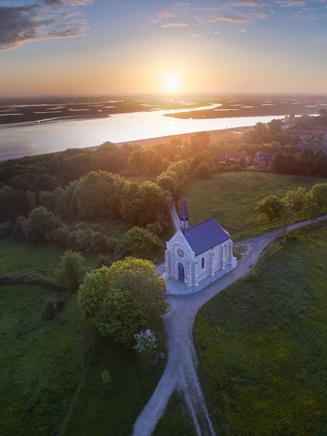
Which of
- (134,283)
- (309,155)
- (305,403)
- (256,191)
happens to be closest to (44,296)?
(134,283)

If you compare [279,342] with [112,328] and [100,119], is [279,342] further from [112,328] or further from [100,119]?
[100,119]

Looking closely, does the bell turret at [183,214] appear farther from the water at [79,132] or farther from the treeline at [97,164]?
the water at [79,132]

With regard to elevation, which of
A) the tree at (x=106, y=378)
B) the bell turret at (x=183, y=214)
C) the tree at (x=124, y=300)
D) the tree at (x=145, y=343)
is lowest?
the tree at (x=106, y=378)

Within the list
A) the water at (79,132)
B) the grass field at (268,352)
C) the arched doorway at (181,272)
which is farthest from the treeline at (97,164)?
the grass field at (268,352)

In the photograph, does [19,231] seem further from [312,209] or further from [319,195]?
[319,195]

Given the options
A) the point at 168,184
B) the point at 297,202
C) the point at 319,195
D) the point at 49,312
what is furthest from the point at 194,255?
the point at 168,184

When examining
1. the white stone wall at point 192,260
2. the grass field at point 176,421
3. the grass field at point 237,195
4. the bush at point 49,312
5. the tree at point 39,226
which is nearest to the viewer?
the grass field at point 176,421

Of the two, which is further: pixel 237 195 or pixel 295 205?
pixel 237 195
